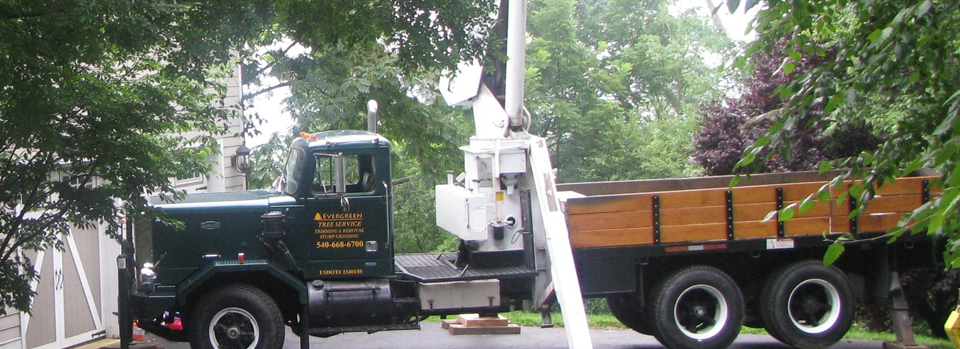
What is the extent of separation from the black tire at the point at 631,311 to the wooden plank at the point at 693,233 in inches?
32.5

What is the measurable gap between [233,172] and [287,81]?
210 cm

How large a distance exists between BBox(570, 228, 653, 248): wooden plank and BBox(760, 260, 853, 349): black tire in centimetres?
164

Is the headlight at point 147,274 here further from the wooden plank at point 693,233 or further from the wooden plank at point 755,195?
the wooden plank at point 755,195

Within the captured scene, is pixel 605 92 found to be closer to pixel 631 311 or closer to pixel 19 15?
pixel 631 311

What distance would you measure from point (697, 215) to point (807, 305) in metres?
1.70

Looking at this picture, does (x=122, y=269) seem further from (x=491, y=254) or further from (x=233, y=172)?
(x=233, y=172)

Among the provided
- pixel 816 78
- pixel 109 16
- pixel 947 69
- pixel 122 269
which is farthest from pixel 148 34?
pixel 947 69

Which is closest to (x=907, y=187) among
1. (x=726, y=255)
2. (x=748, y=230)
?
(x=748, y=230)

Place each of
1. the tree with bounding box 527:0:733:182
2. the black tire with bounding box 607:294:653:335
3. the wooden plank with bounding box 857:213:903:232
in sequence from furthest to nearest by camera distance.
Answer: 1. the tree with bounding box 527:0:733:182
2. the black tire with bounding box 607:294:653:335
3. the wooden plank with bounding box 857:213:903:232

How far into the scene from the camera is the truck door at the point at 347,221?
975cm

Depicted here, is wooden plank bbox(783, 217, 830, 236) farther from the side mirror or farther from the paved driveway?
the side mirror

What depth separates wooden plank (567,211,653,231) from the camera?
9.73 m

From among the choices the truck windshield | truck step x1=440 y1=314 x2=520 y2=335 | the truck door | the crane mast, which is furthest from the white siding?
truck step x1=440 y1=314 x2=520 y2=335

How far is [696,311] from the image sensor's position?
10.2 m
